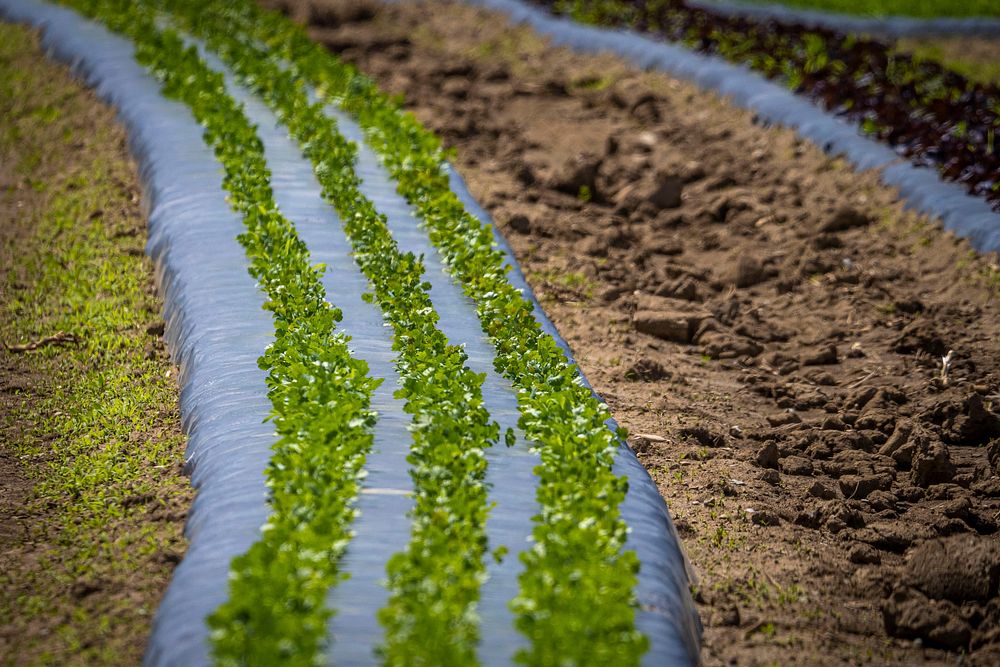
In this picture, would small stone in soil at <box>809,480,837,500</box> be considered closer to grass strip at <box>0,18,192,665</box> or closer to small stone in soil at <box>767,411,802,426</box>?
small stone in soil at <box>767,411,802,426</box>

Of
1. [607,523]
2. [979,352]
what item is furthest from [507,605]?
[979,352]

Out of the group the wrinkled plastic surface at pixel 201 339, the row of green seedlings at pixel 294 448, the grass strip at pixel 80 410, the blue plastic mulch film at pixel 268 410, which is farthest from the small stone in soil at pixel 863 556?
the grass strip at pixel 80 410

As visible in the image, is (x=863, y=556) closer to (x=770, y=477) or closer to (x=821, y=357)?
(x=770, y=477)

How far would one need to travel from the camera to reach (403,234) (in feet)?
21.1

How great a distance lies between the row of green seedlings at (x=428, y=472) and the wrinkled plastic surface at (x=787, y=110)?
154 inches

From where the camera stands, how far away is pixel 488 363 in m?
5.00

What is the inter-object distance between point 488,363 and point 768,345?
82.1 inches

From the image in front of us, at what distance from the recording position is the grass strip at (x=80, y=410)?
376 cm

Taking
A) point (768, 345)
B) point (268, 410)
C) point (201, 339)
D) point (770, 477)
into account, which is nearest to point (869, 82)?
point (768, 345)

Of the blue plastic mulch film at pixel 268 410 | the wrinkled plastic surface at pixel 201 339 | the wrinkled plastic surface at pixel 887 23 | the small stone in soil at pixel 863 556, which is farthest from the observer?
the wrinkled plastic surface at pixel 887 23

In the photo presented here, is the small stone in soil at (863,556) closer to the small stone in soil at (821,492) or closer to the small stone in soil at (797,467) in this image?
the small stone in soil at (821,492)

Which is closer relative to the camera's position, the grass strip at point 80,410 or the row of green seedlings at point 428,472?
the row of green seedlings at point 428,472

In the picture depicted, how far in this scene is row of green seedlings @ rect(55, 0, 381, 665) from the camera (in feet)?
10.1

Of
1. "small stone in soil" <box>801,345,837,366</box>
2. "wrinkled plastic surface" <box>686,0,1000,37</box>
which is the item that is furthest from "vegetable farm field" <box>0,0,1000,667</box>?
"wrinkled plastic surface" <box>686,0,1000,37</box>
